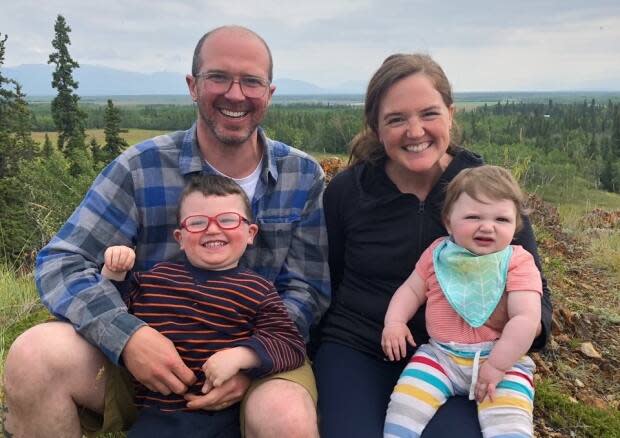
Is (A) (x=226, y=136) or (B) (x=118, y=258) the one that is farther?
(A) (x=226, y=136)

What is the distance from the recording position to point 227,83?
271 cm

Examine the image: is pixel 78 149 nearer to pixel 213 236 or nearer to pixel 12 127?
pixel 12 127

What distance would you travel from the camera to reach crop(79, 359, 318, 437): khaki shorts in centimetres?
227

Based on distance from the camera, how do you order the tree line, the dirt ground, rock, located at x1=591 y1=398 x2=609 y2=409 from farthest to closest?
the tree line
the dirt ground
rock, located at x1=591 y1=398 x2=609 y2=409

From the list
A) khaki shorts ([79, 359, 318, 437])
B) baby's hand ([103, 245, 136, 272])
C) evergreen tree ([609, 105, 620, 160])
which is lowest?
evergreen tree ([609, 105, 620, 160])

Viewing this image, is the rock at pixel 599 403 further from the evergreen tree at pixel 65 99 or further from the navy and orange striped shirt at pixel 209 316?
the evergreen tree at pixel 65 99

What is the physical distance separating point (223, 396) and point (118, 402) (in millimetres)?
474

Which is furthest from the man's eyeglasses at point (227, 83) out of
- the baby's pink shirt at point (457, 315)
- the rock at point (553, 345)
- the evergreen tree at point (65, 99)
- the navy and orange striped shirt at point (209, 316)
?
the evergreen tree at point (65, 99)

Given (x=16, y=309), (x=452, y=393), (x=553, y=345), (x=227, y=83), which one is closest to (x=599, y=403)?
(x=553, y=345)

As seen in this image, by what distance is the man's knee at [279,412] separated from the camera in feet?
6.74

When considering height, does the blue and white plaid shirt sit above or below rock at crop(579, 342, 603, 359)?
above

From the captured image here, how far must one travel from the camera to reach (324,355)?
8.95 feet

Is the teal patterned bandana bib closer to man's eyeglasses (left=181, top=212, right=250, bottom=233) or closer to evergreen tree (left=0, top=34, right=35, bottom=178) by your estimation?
man's eyeglasses (left=181, top=212, right=250, bottom=233)

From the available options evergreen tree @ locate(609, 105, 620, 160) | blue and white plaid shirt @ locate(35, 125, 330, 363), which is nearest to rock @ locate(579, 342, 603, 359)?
blue and white plaid shirt @ locate(35, 125, 330, 363)
